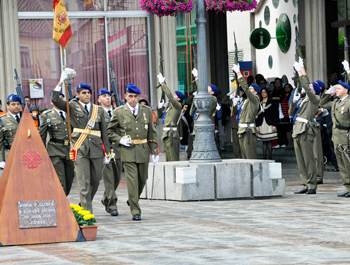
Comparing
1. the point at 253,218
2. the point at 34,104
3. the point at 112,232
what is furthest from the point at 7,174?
the point at 34,104

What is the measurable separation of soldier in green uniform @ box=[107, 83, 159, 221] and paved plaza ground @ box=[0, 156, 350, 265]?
17.7 inches

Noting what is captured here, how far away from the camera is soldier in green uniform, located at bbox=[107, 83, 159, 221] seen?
40.2 feet

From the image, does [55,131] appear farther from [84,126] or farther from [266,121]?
[266,121]

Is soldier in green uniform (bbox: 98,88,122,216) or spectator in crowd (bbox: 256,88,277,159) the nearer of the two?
soldier in green uniform (bbox: 98,88,122,216)

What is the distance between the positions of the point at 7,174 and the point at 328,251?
12.3 feet

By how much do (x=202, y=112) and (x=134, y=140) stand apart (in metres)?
3.01

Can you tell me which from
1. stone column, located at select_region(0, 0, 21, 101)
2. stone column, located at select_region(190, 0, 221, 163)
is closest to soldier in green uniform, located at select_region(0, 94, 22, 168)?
stone column, located at select_region(190, 0, 221, 163)

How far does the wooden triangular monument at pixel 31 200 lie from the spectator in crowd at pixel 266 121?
38.3 feet

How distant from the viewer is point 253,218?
11945 millimetres

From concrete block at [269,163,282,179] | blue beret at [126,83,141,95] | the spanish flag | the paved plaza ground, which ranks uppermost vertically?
the spanish flag

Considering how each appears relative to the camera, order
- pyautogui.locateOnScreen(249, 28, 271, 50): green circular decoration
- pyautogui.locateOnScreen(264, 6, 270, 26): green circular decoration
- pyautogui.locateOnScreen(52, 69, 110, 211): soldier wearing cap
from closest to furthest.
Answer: pyautogui.locateOnScreen(52, 69, 110, 211): soldier wearing cap < pyautogui.locateOnScreen(249, 28, 271, 50): green circular decoration < pyautogui.locateOnScreen(264, 6, 270, 26): green circular decoration

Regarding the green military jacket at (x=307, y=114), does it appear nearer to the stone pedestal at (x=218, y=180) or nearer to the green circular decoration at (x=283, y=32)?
the stone pedestal at (x=218, y=180)

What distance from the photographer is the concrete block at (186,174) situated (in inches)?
567

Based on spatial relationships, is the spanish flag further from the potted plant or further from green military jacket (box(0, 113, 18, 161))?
green military jacket (box(0, 113, 18, 161))
